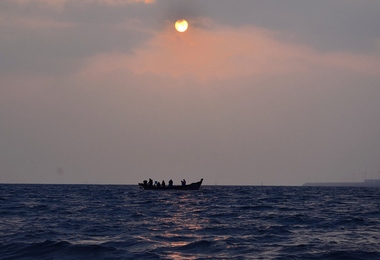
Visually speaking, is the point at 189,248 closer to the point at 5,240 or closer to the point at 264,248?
the point at 264,248

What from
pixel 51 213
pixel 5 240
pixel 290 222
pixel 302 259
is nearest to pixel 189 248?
pixel 302 259

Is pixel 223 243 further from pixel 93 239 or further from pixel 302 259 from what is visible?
pixel 93 239

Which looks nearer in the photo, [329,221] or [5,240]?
[5,240]

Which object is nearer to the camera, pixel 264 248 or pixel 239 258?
pixel 239 258

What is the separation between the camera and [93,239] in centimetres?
2633

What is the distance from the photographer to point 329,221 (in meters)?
36.2

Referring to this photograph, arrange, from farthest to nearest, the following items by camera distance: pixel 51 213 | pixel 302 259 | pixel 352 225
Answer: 1. pixel 51 213
2. pixel 352 225
3. pixel 302 259

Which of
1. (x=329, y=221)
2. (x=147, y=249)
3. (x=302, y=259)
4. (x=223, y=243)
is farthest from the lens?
(x=329, y=221)

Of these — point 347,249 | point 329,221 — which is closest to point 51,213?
point 329,221

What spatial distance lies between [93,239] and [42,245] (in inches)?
116

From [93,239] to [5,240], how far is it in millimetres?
4464

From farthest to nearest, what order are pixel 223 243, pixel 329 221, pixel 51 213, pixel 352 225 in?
1. pixel 51 213
2. pixel 329 221
3. pixel 352 225
4. pixel 223 243

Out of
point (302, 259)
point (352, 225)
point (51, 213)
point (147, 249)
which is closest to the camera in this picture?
point (302, 259)

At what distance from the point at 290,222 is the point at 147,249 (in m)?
15.1
